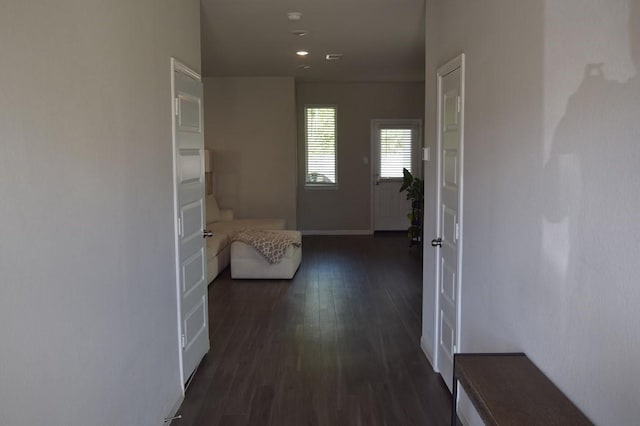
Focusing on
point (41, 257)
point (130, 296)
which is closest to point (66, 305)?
point (41, 257)

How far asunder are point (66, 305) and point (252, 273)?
16.0 ft

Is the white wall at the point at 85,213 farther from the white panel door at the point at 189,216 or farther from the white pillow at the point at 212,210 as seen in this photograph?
the white pillow at the point at 212,210

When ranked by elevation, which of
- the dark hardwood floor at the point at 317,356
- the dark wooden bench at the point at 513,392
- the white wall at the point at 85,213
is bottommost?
the dark hardwood floor at the point at 317,356

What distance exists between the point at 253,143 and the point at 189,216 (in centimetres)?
553

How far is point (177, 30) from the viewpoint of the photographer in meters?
3.46

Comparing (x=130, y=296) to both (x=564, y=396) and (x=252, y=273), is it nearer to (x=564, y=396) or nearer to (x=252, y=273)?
(x=564, y=396)

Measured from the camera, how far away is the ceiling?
468cm

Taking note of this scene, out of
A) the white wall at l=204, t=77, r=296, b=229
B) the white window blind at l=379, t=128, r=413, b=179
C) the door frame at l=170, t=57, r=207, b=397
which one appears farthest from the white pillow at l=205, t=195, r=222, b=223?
the door frame at l=170, t=57, r=207, b=397

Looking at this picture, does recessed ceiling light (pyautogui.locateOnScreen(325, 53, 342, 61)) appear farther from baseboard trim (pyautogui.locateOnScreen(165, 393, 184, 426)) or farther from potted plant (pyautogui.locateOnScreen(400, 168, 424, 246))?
baseboard trim (pyautogui.locateOnScreen(165, 393, 184, 426))

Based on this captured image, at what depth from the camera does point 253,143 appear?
29.9 feet

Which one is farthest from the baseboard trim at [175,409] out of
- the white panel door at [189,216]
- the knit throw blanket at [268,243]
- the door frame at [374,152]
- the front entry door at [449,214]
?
the door frame at [374,152]

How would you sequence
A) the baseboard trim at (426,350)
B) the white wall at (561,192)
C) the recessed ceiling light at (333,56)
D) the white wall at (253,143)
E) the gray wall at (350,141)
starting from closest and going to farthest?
the white wall at (561,192) < the baseboard trim at (426,350) < the recessed ceiling light at (333,56) < the white wall at (253,143) < the gray wall at (350,141)

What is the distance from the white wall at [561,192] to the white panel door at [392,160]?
24.0 feet

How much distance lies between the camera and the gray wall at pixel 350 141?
1007 centimetres
